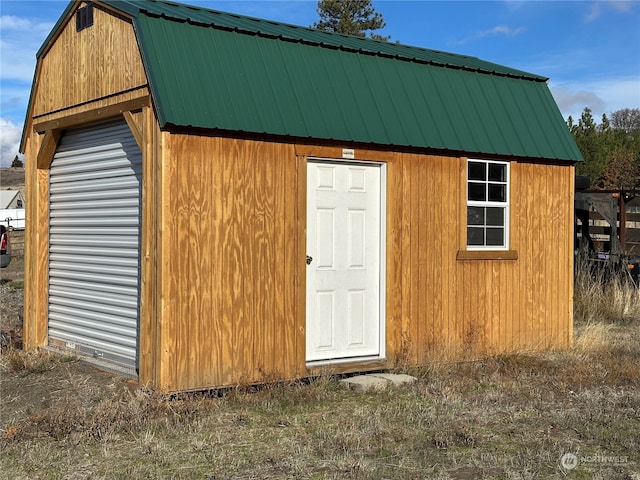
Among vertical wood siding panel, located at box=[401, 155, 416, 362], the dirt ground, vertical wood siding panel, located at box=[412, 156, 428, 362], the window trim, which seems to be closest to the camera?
the dirt ground

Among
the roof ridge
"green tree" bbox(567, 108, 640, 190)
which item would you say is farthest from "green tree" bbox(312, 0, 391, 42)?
the roof ridge

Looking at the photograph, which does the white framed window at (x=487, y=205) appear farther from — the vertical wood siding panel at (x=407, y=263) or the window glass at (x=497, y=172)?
the vertical wood siding panel at (x=407, y=263)

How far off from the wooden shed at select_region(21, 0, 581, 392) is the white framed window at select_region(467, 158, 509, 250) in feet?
0.10

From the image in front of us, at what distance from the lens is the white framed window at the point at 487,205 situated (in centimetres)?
1030

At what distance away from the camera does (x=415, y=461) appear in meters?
5.86

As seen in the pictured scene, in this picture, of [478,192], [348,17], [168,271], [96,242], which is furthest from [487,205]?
[348,17]

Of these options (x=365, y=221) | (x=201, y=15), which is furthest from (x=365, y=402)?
(x=201, y=15)

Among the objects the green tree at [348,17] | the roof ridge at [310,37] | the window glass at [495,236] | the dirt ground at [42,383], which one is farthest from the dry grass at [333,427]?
the green tree at [348,17]

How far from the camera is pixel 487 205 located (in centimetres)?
1038

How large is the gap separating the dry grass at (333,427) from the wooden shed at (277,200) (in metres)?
0.66

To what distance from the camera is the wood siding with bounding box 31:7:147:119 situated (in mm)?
8430

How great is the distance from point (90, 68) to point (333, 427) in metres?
4.99

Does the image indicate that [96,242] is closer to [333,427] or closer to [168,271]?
[168,271]

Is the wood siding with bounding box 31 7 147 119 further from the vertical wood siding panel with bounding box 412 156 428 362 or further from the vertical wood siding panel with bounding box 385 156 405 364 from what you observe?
the vertical wood siding panel with bounding box 412 156 428 362
